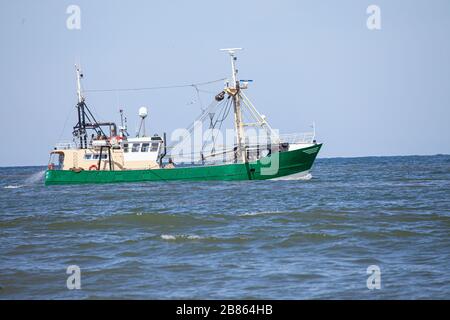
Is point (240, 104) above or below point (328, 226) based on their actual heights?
above

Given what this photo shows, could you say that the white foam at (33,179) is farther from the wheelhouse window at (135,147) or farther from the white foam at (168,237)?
the white foam at (168,237)

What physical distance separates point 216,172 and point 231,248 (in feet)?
92.1

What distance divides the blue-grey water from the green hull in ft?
41.5

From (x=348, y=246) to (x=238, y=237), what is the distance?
126 inches

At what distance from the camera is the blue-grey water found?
1381cm

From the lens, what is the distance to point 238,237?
19.7m

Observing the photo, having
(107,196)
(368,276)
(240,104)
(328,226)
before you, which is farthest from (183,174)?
(368,276)

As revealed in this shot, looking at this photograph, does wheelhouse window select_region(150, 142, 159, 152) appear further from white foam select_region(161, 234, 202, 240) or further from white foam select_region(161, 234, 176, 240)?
white foam select_region(161, 234, 202, 240)

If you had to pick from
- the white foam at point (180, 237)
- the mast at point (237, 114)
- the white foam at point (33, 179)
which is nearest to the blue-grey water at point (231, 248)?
the white foam at point (180, 237)

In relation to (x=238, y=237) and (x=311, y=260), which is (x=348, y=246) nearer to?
(x=311, y=260)

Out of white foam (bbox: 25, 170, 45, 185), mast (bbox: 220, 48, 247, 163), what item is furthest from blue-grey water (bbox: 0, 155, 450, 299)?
white foam (bbox: 25, 170, 45, 185)

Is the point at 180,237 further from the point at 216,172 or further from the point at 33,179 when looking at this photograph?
the point at 33,179

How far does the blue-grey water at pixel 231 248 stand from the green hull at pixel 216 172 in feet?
41.5

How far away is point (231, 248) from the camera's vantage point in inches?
714
